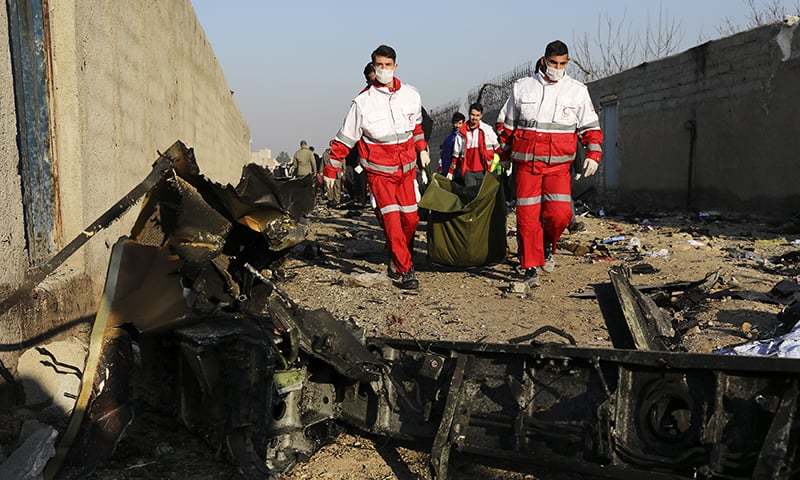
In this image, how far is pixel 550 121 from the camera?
A: 18.5 ft

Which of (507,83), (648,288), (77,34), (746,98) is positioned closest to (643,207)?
(746,98)

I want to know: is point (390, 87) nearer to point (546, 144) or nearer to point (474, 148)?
point (546, 144)

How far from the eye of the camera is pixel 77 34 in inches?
143

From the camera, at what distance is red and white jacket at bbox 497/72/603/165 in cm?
562

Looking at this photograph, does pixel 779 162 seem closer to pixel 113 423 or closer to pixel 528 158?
pixel 528 158

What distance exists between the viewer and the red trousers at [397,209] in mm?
5797

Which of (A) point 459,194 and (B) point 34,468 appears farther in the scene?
(A) point 459,194

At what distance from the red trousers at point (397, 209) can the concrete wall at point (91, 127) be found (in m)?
1.91

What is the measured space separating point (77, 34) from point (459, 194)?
3.52m

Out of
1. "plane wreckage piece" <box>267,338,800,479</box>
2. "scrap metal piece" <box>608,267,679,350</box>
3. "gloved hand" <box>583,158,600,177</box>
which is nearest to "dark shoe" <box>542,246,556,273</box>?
"gloved hand" <box>583,158,600,177</box>

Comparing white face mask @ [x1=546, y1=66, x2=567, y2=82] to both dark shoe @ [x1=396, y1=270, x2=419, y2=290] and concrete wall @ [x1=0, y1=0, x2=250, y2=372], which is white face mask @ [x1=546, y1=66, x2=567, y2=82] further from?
concrete wall @ [x1=0, y1=0, x2=250, y2=372]

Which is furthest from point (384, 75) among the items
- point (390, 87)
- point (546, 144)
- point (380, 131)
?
point (546, 144)

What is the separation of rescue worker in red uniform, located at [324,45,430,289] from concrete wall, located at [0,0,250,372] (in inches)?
66.3

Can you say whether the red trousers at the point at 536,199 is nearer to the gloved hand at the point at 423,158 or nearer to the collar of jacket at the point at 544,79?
the collar of jacket at the point at 544,79
